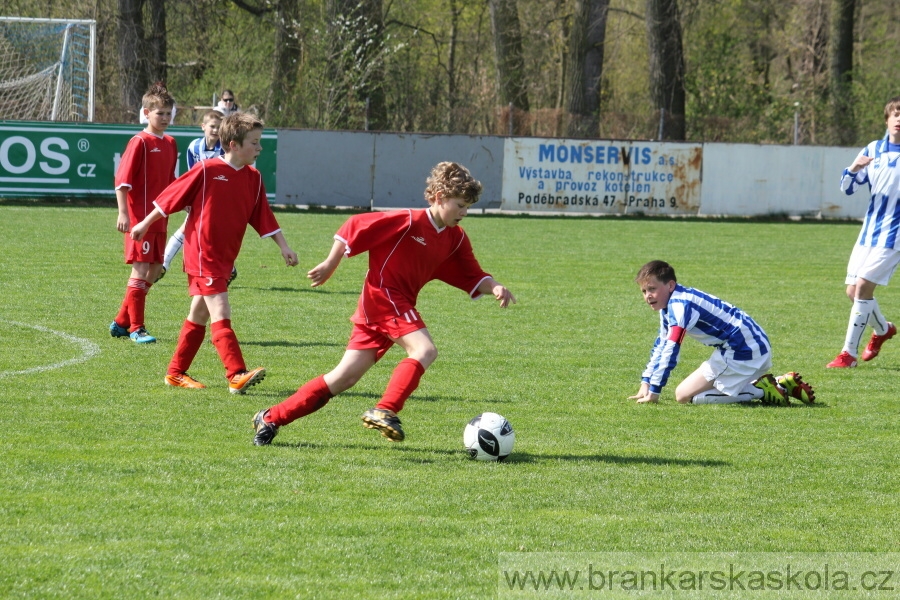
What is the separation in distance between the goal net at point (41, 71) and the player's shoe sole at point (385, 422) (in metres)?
18.1

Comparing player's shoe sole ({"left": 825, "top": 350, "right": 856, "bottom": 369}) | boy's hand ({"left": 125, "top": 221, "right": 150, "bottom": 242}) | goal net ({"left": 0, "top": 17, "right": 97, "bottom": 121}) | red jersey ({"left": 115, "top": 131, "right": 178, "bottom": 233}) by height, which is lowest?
player's shoe sole ({"left": 825, "top": 350, "right": 856, "bottom": 369})

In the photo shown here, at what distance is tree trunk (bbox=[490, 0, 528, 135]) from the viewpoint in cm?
3378

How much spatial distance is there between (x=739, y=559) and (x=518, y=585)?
0.89 metres

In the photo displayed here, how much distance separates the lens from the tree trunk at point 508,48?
3378 cm

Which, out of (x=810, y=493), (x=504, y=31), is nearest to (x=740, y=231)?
(x=504, y=31)

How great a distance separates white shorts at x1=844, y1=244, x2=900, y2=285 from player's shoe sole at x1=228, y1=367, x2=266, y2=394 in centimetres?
502

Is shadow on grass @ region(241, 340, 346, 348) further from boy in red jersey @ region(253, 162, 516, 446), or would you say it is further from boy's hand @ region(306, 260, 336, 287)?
boy's hand @ region(306, 260, 336, 287)

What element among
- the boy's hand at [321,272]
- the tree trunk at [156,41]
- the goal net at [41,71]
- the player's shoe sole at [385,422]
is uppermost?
the tree trunk at [156,41]

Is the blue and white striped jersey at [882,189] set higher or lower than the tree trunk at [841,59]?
lower

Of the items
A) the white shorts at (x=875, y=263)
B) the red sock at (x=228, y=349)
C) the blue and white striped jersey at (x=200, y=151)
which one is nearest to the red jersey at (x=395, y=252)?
the red sock at (x=228, y=349)

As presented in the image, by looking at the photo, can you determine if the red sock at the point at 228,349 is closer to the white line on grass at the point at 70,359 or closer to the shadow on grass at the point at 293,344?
the white line on grass at the point at 70,359

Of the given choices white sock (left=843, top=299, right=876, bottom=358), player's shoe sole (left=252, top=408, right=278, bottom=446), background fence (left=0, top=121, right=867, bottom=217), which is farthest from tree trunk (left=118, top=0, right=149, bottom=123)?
player's shoe sole (left=252, top=408, right=278, bottom=446)

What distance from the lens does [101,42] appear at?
26.8 m

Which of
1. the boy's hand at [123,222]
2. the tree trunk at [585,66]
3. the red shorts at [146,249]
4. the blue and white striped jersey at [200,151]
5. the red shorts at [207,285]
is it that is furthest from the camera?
the tree trunk at [585,66]
